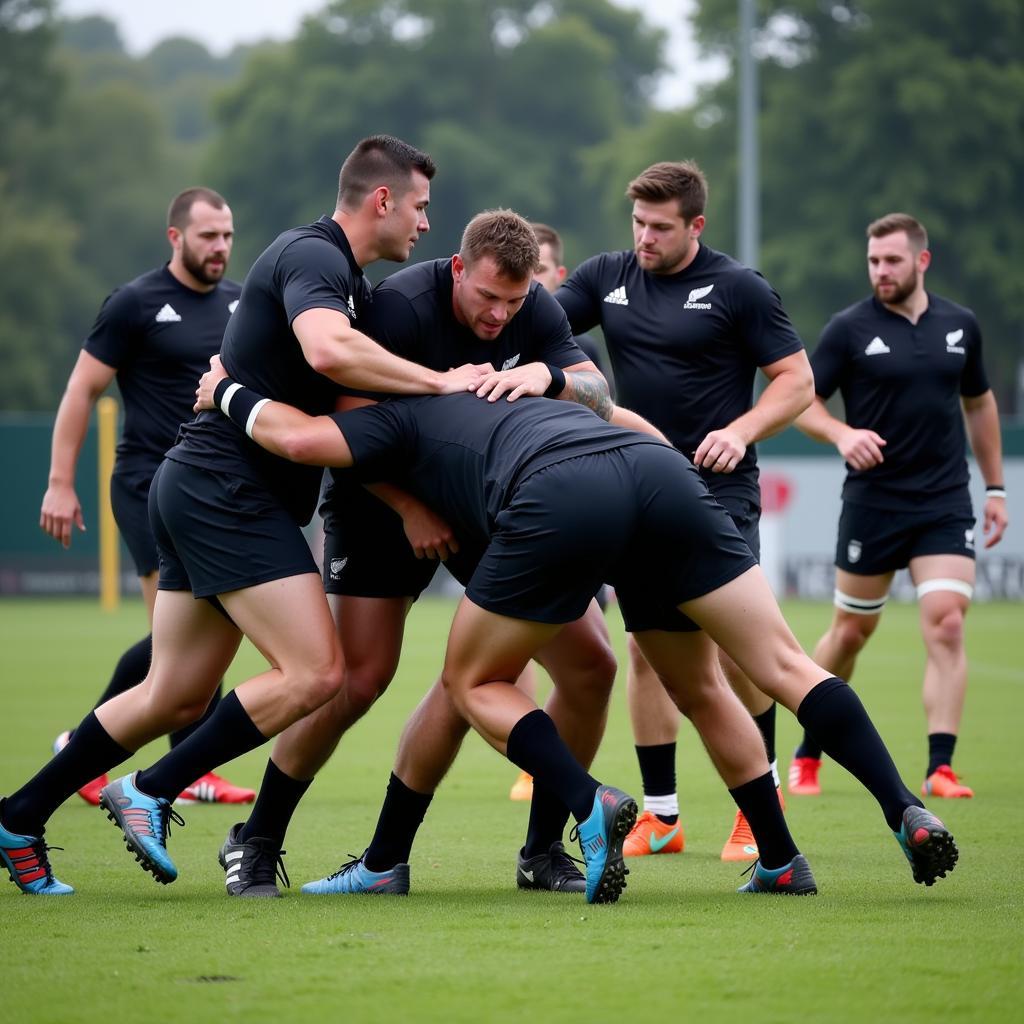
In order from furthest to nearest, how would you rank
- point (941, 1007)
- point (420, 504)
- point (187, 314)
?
point (187, 314), point (420, 504), point (941, 1007)

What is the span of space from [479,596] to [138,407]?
360cm

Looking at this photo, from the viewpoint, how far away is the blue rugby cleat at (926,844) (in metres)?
4.92

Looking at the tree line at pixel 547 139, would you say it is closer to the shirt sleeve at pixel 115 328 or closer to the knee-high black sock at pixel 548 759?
the shirt sleeve at pixel 115 328

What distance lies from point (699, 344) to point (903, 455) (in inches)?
82.4

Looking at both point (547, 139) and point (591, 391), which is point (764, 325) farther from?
point (547, 139)

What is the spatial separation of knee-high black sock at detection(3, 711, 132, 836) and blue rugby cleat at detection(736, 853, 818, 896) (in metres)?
2.09

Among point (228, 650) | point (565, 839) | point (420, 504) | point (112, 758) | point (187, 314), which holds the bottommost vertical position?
point (565, 839)

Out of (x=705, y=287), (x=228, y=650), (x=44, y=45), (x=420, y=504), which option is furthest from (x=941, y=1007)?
(x=44, y=45)

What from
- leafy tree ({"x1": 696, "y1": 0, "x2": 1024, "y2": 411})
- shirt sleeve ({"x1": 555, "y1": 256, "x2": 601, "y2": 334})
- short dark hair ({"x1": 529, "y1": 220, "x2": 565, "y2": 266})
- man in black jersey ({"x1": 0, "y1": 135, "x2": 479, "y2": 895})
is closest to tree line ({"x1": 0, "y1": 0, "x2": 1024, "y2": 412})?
leafy tree ({"x1": 696, "y1": 0, "x2": 1024, "y2": 411})

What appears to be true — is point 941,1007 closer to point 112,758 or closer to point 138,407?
point 112,758

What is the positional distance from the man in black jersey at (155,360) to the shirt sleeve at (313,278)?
273 cm

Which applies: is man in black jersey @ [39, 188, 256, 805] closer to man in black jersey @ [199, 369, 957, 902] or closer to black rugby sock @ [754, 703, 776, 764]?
black rugby sock @ [754, 703, 776, 764]

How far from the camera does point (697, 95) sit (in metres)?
45.4

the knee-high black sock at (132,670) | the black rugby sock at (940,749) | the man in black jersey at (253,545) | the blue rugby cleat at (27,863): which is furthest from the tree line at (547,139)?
the blue rugby cleat at (27,863)
